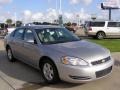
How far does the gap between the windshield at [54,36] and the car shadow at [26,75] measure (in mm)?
1114

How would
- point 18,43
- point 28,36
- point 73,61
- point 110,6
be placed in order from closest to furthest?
point 73,61 → point 28,36 → point 18,43 → point 110,6

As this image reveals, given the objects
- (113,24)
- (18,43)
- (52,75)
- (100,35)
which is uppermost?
(113,24)

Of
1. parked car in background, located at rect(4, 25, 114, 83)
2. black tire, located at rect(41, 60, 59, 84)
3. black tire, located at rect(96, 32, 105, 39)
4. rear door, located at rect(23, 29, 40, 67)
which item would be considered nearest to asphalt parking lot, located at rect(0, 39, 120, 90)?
black tire, located at rect(41, 60, 59, 84)

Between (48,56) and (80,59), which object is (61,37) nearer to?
(48,56)

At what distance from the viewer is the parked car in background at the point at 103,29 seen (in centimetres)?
A: 2372

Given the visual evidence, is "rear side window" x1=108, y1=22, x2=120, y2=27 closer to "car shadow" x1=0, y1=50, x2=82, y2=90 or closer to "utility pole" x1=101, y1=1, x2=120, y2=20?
"car shadow" x1=0, y1=50, x2=82, y2=90

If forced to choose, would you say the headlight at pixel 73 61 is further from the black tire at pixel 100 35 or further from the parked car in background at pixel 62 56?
the black tire at pixel 100 35

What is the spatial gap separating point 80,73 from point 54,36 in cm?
198

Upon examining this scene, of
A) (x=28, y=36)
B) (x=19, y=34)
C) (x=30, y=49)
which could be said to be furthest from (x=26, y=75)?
(x=19, y=34)

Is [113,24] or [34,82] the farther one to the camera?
[113,24]

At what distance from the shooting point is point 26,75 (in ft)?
25.1

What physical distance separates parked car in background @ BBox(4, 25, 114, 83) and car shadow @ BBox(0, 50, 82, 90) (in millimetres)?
248

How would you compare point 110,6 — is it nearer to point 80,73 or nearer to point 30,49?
point 30,49

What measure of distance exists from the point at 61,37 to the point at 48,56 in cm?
123
